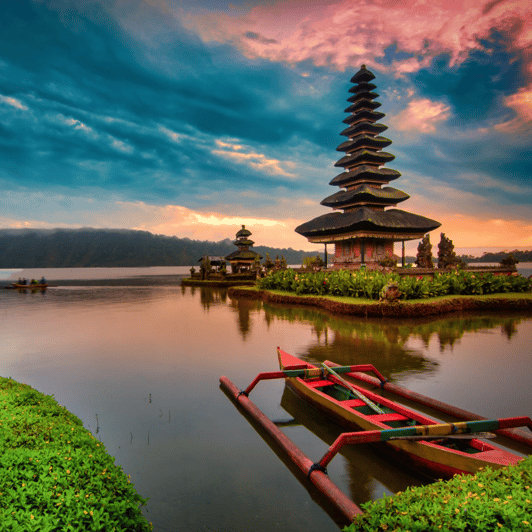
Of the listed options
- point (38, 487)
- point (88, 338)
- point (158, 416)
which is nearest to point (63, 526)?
point (38, 487)

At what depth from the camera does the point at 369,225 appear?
32.2 metres

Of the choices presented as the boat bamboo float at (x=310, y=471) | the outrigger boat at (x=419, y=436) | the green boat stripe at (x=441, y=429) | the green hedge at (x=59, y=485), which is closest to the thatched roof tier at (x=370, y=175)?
the outrigger boat at (x=419, y=436)

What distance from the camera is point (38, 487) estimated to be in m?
2.76

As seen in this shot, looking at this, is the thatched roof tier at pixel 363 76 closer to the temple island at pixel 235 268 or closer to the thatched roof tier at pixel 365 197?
the thatched roof tier at pixel 365 197

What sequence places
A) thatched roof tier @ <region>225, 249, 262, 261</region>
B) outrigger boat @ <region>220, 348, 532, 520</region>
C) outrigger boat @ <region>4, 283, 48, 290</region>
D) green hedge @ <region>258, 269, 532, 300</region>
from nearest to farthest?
1. outrigger boat @ <region>220, 348, 532, 520</region>
2. green hedge @ <region>258, 269, 532, 300</region>
3. outrigger boat @ <region>4, 283, 48, 290</region>
4. thatched roof tier @ <region>225, 249, 262, 261</region>

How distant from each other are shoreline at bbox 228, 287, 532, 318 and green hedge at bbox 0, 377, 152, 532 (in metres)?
15.0

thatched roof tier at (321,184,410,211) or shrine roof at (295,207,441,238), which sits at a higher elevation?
thatched roof tier at (321,184,410,211)

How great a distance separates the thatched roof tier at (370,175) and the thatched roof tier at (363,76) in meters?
10.6

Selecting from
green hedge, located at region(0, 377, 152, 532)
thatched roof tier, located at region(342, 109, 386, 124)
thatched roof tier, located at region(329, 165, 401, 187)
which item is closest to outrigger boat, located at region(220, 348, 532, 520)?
green hedge, located at region(0, 377, 152, 532)

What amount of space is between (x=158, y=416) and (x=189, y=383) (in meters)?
1.84

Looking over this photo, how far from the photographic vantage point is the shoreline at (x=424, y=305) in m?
16.9

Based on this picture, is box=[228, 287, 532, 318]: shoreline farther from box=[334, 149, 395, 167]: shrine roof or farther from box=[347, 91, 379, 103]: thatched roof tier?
box=[347, 91, 379, 103]: thatched roof tier

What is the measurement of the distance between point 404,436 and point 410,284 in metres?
15.3

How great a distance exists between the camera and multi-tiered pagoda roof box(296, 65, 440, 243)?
33.2 m
